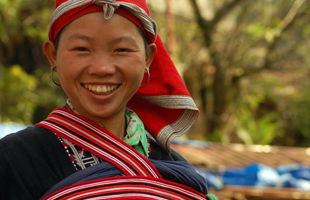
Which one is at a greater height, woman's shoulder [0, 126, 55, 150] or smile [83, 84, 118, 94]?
smile [83, 84, 118, 94]

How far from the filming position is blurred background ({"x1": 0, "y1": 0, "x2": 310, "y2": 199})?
9938mm

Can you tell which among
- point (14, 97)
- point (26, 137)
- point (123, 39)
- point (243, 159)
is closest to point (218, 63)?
point (243, 159)

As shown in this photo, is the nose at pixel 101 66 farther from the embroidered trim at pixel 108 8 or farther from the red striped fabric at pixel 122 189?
the red striped fabric at pixel 122 189

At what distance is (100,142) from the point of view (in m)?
1.47

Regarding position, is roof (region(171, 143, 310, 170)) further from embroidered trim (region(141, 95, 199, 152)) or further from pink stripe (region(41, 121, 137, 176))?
pink stripe (region(41, 121, 137, 176))

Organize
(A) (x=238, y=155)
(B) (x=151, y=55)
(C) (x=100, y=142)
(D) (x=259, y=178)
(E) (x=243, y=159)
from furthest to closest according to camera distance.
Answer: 1. (A) (x=238, y=155)
2. (E) (x=243, y=159)
3. (D) (x=259, y=178)
4. (B) (x=151, y=55)
5. (C) (x=100, y=142)

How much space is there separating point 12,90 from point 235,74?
5.88 meters

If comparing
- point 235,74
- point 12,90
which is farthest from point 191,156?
point 12,90

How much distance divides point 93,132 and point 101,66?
0.24 metres

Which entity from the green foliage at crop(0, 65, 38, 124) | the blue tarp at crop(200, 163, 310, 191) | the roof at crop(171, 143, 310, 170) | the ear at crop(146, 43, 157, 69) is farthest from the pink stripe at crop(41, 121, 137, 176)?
the green foliage at crop(0, 65, 38, 124)

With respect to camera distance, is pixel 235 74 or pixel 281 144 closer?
pixel 235 74

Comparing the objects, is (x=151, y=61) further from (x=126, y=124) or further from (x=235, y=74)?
(x=235, y=74)

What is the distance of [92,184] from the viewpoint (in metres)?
1.35

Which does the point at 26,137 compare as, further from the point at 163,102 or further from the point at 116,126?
the point at 163,102
